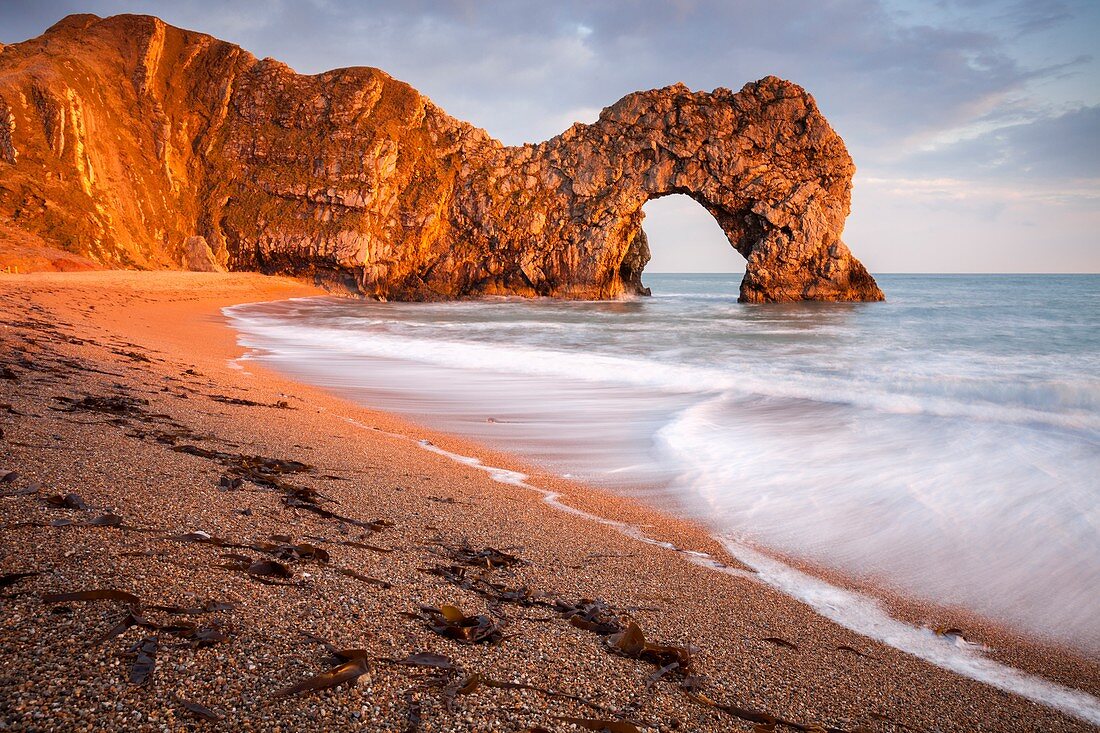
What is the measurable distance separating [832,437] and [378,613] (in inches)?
235

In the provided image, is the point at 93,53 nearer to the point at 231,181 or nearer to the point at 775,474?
the point at 231,181

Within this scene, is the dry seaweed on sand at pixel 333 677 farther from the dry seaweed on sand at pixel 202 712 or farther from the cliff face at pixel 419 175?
the cliff face at pixel 419 175

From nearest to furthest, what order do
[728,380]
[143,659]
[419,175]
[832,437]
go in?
[143,659], [832,437], [728,380], [419,175]

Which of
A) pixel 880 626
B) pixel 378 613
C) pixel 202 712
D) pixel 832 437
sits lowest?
pixel 880 626

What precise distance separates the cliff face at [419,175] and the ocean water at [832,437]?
92.9 feet

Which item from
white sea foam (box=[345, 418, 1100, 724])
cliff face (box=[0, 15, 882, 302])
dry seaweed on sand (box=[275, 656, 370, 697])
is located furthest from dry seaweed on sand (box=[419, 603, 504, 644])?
cliff face (box=[0, 15, 882, 302])

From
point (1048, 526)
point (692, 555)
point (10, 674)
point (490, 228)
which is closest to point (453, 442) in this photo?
point (692, 555)

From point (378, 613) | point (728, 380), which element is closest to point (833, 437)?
point (728, 380)

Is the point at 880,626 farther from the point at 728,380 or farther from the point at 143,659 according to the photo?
the point at 728,380

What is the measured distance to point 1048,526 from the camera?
13.9 feet

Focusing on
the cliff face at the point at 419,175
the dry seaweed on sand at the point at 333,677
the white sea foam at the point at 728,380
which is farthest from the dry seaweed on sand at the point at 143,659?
the cliff face at the point at 419,175

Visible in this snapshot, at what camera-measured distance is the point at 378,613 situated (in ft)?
6.36

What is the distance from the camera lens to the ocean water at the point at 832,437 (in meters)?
3.63

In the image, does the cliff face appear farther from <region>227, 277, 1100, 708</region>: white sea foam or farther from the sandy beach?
the sandy beach
